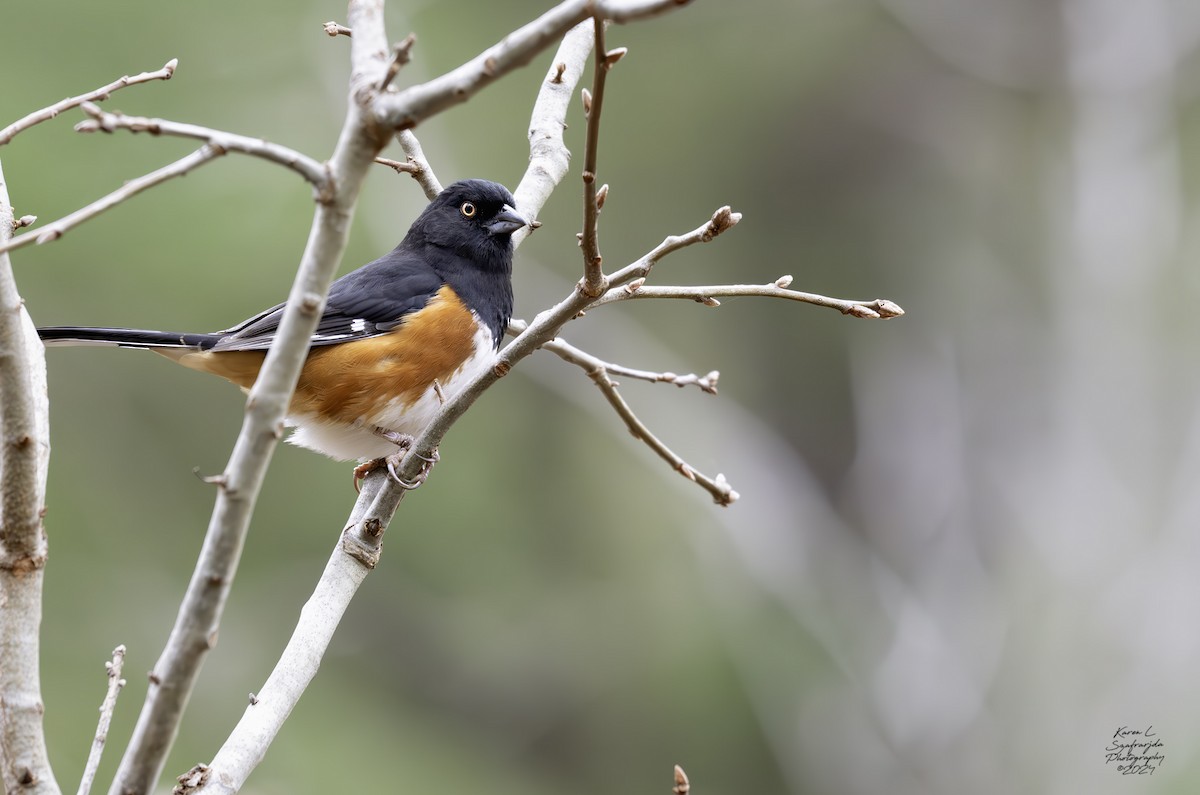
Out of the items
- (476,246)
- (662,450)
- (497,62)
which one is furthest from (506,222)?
(497,62)

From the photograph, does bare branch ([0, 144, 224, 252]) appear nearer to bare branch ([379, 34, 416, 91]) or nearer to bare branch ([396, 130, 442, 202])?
bare branch ([379, 34, 416, 91])

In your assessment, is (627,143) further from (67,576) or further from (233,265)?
(67,576)

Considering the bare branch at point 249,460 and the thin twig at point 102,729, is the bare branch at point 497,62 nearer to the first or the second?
the bare branch at point 249,460

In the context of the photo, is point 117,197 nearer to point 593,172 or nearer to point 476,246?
point 593,172

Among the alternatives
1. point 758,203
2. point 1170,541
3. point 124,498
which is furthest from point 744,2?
point 124,498

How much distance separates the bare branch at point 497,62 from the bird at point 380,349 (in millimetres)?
1573

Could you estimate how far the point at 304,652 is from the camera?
2066mm

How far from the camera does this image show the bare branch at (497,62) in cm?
129

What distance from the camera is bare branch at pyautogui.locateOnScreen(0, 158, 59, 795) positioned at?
5.17ft

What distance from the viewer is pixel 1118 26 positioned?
26.3 feet

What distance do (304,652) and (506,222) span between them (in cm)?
142

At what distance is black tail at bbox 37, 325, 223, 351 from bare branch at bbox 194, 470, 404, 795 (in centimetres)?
66

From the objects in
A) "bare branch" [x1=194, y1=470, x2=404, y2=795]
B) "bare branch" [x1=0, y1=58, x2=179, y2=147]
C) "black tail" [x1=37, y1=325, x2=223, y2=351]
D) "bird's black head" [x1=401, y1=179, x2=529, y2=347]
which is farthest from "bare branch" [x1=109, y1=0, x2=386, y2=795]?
"bird's black head" [x1=401, y1=179, x2=529, y2=347]
